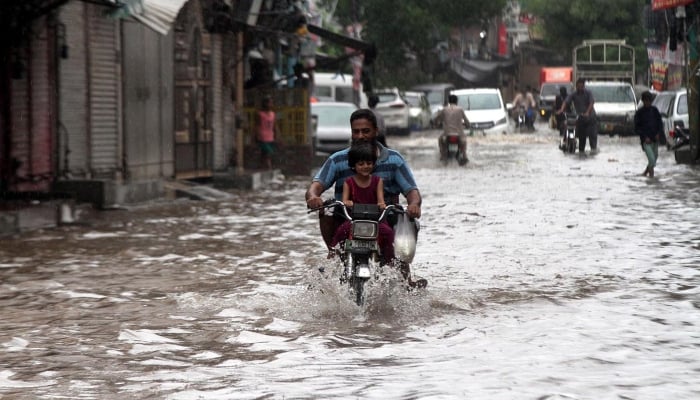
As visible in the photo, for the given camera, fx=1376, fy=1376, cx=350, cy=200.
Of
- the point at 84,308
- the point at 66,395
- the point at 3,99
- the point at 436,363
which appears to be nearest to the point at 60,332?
the point at 84,308

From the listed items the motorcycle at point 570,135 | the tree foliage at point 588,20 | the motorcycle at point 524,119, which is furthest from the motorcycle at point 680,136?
the tree foliage at point 588,20

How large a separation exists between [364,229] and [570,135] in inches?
1018

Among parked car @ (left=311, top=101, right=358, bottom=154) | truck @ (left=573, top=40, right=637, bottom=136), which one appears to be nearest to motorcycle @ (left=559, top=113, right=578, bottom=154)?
parked car @ (left=311, top=101, right=358, bottom=154)

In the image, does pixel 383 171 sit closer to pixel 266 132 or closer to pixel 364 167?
pixel 364 167

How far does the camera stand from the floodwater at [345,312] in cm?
680

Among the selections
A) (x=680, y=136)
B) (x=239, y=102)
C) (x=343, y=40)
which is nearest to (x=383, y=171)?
(x=239, y=102)

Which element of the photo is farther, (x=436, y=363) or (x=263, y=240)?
(x=263, y=240)

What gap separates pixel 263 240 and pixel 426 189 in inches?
322

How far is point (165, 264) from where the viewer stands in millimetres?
12250

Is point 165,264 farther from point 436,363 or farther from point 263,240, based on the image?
point 436,363

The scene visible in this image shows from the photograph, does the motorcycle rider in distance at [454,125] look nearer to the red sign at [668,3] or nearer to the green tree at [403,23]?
the red sign at [668,3]

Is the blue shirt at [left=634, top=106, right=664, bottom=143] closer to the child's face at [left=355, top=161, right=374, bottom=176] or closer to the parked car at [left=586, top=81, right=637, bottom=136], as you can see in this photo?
the child's face at [left=355, top=161, right=374, bottom=176]

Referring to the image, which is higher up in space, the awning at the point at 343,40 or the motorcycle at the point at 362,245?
the awning at the point at 343,40

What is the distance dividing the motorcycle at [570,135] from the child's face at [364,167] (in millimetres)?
24732
